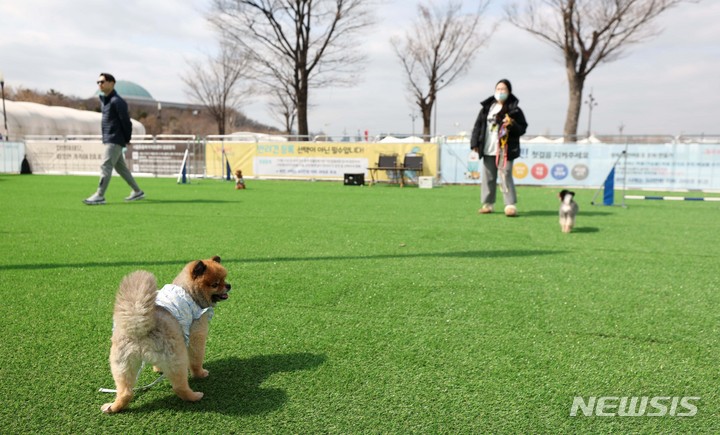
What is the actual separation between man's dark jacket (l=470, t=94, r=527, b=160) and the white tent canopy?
138ft

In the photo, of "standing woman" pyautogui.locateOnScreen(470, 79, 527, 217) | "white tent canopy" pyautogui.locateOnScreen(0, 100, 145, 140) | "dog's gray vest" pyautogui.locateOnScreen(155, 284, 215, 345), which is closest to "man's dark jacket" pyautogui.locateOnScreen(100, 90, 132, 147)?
"standing woman" pyautogui.locateOnScreen(470, 79, 527, 217)

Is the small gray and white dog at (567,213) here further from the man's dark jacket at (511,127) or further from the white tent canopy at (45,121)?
the white tent canopy at (45,121)

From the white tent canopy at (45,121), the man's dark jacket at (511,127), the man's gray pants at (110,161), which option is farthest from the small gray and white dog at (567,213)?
the white tent canopy at (45,121)

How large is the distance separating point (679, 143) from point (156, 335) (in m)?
18.5

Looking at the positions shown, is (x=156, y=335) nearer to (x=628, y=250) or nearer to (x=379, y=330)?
(x=379, y=330)

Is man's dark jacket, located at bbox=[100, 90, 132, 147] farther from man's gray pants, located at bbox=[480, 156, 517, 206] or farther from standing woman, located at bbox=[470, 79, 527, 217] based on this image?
man's gray pants, located at bbox=[480, 156, 517, 206]

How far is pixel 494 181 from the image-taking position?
859cm

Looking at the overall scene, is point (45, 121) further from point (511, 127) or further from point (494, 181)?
point (511, 127)

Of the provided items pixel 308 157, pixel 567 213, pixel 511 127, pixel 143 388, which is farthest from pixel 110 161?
pixel 308 157

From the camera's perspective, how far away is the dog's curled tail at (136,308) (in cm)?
185

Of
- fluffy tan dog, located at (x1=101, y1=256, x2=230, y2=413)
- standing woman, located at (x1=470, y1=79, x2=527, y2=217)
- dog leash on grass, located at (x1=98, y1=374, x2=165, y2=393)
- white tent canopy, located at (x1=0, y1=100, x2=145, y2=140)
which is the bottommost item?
dog leash on grass, located at (x1=98, y1=374, x2=165, y2=393)

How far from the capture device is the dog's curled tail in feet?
6.06

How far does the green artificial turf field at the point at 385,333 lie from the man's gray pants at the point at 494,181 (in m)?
2.34

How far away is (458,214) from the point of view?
8703 millimetres
